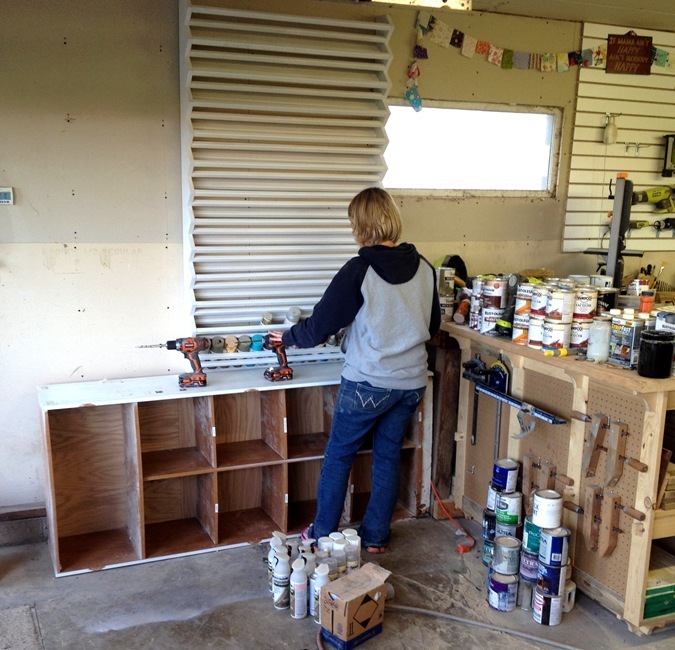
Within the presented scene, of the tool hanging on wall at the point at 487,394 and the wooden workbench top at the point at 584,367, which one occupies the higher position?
the wooden workbench top at the point at 584,367

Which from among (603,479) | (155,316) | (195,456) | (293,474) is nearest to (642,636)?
(603,479)

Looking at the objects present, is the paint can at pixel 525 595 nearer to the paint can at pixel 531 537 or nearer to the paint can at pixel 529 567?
the paint can at pixel 529 567

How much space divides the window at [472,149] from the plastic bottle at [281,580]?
211 centimetres

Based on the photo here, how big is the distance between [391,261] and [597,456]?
3.76 feet

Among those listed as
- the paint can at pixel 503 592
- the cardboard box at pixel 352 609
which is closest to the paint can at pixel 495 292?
the paint can at pixel 503 592

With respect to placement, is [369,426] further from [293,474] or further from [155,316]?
[155,316]

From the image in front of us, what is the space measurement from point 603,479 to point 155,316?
2190 millimetres

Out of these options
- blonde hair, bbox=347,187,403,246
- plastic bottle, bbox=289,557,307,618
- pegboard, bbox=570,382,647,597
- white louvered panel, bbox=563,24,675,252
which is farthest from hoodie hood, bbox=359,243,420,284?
white louvered panel, bbox=563,24,675,252

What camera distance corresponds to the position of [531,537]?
9.20 feet

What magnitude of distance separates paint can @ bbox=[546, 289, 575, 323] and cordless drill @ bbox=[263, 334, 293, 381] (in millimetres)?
1265

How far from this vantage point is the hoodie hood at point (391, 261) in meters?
2.88

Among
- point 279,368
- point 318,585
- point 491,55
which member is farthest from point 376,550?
point 491,55

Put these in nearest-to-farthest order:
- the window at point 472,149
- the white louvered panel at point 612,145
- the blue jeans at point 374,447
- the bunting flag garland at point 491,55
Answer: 1. the blue jeans at point 374,447
2. the bunting flag garland at point 491,55
3. the window at point 472,149
4. the white louvered panel at point 612,145

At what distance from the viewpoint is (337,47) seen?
3348mm
